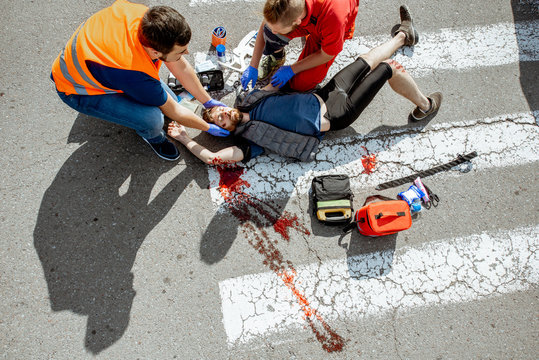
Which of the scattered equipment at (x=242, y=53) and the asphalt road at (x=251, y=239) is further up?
the scattered equipment at (x=242, y=53)

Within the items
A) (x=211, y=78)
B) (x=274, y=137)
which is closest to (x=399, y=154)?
(x=274, y=137)

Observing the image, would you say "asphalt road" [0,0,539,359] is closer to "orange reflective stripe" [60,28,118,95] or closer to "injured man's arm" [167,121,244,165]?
"injured man's arm" [167,121,244,165]

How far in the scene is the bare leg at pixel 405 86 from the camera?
144 inches

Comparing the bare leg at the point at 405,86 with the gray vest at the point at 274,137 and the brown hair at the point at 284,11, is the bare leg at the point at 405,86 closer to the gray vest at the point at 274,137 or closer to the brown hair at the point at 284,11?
the gray vest at the point at 274,137

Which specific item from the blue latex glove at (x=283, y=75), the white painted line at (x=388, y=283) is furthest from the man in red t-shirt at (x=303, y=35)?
the white painted line at (x=388, y=283)

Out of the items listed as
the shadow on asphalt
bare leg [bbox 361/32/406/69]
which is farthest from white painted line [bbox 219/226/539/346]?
bare leg [bbox 361/32/406/69]

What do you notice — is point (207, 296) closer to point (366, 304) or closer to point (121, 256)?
point (121, 256)

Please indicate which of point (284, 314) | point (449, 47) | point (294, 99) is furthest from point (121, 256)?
point (449, 47)

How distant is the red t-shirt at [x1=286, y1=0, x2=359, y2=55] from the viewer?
3004mm

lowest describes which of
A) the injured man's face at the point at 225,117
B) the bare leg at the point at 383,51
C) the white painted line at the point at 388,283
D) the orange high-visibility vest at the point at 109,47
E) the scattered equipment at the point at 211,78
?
the white painted line at the point at 388,283

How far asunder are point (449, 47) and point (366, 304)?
132 inches

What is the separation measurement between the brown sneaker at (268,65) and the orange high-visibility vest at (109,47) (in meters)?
1.52

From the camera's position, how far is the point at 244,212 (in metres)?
3.61

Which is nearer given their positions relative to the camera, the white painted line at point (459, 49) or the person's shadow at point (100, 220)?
the person's shadow at point (100, 220)
